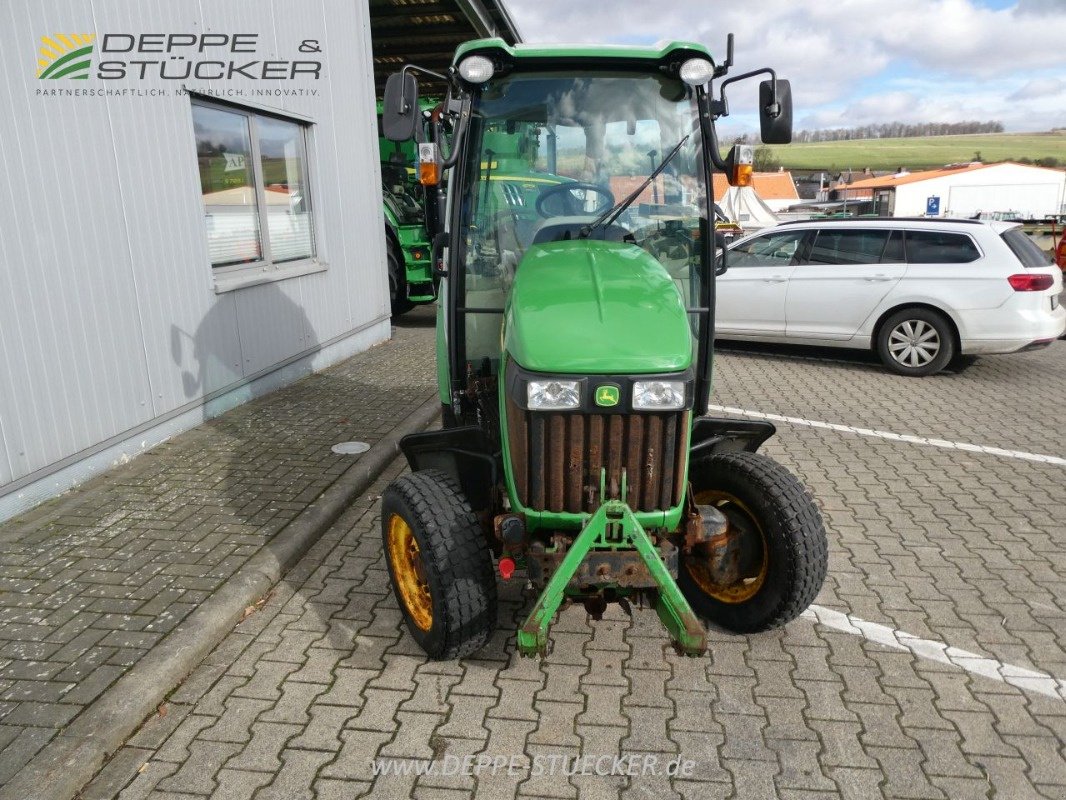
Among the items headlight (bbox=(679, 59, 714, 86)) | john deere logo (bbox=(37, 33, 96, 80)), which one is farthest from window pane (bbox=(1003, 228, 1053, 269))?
john deere logo (bbox=(37, 33, 96, 80))

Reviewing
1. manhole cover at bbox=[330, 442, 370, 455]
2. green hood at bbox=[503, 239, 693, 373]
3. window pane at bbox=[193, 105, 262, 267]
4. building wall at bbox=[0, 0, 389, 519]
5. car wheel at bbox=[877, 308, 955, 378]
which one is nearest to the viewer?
green hood at bbox=[503, 239, 693, 373]

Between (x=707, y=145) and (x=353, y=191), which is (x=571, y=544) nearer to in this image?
(x=707, y=145)

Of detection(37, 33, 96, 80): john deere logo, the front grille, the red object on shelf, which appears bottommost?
the red object on shelf

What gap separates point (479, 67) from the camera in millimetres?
3469

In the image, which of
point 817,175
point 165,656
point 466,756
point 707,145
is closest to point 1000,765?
point 466,756

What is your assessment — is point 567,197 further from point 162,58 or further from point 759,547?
point 162,58

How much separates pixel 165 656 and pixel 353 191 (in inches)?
279

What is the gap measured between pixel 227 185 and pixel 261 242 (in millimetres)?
687

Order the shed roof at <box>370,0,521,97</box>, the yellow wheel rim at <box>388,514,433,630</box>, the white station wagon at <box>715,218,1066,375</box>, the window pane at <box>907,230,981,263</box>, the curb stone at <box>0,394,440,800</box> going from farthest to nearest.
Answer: the shed roof at <box>370,0,521,97</box> → the window pane at <box>907,230,981,263</box> → the white station wagon at <box>715,218,1066,375</box> → the yellow wheel rim at <box>388,514,433,630</box> → the curb stone at <box>0,394,440,800</box>

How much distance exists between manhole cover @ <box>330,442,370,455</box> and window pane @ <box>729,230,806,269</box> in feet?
18.4

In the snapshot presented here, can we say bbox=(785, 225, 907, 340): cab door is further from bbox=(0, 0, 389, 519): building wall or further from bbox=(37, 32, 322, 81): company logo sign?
bbox=(37, 32, 322, 81): company logo sign

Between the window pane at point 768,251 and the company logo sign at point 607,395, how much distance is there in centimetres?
696

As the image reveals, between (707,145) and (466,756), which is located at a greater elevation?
(707,145)

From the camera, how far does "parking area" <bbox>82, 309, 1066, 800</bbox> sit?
2613 millimetres
